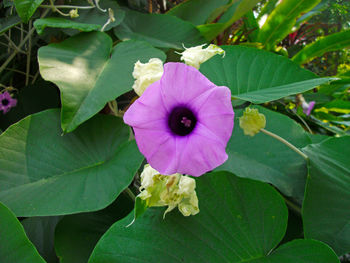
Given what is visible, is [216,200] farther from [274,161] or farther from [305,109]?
[305,109]

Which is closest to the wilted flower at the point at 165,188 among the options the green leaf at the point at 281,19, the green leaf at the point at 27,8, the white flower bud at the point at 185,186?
the white flower bud at the point at 185,186

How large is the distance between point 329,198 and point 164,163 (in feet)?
1.14

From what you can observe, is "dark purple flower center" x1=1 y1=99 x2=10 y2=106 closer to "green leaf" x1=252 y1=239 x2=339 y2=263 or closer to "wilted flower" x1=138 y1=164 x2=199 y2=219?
"wilted flower" x1=138 y1=164 x2=199 y2=219

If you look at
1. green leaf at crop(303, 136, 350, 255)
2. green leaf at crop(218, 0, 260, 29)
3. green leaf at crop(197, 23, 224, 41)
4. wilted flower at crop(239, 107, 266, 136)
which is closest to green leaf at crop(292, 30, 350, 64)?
green leaf at crop(218, 0, 260, 29)

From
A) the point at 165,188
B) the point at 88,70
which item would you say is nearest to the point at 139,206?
the point at 165,188

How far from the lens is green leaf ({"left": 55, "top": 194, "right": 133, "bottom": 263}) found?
0.58m

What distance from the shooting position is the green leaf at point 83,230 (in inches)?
22.8

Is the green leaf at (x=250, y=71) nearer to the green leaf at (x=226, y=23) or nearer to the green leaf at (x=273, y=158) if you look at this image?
the green leaf at (x=273, y=158)

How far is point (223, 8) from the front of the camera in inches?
44.1

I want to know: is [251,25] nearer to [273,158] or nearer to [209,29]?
[209,29]

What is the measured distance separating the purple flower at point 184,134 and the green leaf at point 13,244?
8.6 inches

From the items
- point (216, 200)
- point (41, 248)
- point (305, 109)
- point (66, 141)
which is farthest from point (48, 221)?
point (305, 109)

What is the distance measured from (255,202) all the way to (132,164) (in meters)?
0.23

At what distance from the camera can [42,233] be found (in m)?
0.68
